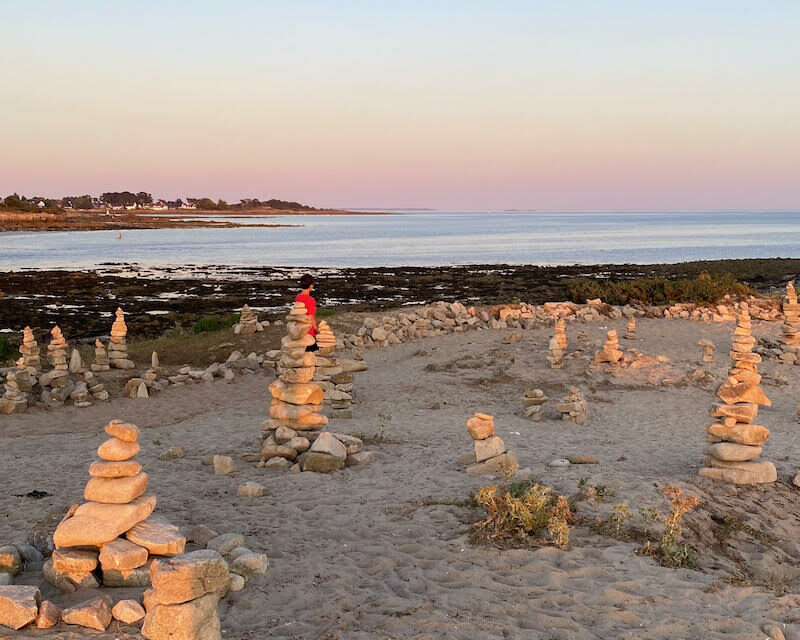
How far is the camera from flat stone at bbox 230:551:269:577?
6508mm

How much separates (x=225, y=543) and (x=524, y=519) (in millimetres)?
2951

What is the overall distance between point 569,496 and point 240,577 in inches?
162

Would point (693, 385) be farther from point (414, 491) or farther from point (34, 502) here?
point (34, 502)

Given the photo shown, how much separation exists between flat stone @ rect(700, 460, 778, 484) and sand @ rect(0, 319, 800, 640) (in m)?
0.17

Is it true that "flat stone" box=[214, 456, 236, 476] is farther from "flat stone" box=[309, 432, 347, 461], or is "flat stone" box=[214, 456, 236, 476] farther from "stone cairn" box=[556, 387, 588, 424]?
"stone cairn" box=[556, 387, 588, 424]

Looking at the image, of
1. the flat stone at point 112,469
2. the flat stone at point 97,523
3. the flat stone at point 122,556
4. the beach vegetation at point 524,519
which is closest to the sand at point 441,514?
the beach vegetation at point 524,519

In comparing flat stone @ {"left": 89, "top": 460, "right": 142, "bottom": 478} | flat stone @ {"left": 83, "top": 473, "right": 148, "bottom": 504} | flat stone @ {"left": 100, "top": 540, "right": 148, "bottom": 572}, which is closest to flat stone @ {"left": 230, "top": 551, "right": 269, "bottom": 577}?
flat stone @ {"left": 100, "top": 540, "right": 148, "bottom": 572}

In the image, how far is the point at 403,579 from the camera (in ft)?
21.8

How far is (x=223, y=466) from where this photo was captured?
10.1m

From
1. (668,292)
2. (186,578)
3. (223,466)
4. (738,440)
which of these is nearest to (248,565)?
(186,578)

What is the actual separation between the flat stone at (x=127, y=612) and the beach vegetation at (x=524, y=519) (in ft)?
11.4

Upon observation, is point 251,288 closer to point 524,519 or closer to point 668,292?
point 668,292

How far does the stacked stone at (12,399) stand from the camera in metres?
15.7

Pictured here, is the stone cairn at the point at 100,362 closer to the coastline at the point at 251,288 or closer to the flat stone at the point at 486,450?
the coastline at the point at 251,288
